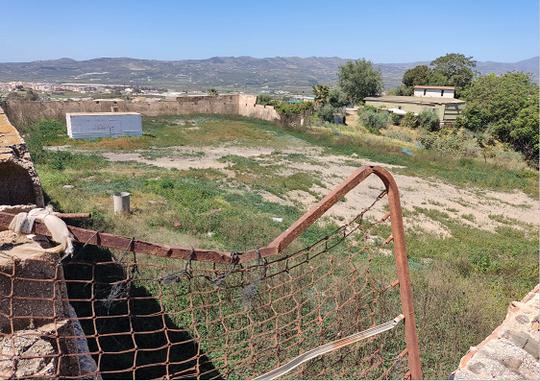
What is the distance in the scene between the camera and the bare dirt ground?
1449cm

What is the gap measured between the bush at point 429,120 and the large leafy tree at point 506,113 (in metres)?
1.82

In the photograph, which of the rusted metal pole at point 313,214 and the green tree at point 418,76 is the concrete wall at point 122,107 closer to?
the green tree at point 418,76

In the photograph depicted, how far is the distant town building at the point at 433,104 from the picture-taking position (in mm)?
37112

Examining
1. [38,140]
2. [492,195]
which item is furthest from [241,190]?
[38,140]

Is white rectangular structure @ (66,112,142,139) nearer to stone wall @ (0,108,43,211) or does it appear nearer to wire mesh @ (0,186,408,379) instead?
wire mesh @ (0,186,408,379)

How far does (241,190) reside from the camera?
15.2 meters

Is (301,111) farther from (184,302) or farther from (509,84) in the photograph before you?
(184,302)

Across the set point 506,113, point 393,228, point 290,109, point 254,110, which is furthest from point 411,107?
point 393,228

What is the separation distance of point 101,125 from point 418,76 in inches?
1402

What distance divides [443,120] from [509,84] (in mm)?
5521

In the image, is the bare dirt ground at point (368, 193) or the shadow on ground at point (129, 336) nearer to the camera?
the shadow on ground at point (129, 336)

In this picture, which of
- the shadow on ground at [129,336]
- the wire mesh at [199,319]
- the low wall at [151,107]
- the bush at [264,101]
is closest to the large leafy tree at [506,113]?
the bush at [264,101]

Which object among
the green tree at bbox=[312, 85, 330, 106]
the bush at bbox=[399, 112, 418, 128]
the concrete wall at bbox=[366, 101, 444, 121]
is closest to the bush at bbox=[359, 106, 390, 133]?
the bush at bbox=[399, 112, 418, 128]

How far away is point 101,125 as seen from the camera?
24.5 metres
